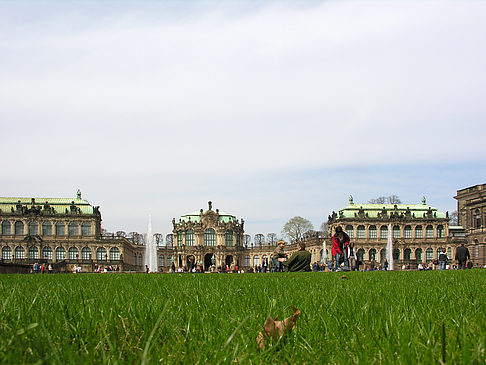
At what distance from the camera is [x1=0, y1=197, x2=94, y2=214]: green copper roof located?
306 feet

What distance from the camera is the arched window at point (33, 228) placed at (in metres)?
91.4

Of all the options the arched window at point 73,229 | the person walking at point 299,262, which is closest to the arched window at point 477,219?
the arched window at point 73,229

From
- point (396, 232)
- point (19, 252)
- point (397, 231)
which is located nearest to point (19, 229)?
point (19, 252)

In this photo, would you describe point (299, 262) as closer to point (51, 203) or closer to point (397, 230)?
point (397, 230)

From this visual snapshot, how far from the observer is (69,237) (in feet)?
305

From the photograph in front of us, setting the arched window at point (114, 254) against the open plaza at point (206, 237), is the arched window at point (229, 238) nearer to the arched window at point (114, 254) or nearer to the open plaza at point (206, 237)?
the open plaza at point (206, 237)

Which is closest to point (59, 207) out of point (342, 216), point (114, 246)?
point (114, 246)

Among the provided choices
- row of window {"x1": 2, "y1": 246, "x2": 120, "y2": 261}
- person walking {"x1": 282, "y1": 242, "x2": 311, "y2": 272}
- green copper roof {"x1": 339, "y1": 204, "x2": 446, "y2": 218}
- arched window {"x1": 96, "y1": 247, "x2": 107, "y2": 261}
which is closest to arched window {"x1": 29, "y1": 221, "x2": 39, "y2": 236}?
row of window {"x1": 2, "y1": 246, "x2": 120, "y2": 261}

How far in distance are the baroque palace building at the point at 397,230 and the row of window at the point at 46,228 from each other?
144 feet

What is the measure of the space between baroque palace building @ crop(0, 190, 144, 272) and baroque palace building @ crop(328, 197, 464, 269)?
40.8 m

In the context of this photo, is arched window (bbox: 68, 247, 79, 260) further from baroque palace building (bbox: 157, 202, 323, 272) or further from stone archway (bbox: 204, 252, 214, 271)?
stone archway (bbox: 204, 252, 214, 271)

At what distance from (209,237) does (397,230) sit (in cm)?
3487

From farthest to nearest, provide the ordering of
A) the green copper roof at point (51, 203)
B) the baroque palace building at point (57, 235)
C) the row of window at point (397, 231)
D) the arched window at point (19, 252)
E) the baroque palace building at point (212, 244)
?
the baroque palace building at point (212, 244) < the row of window at point (397, 231) < the green copper roof at point (51, 203) < the baroque palace building at point (57, 235) < the arched window at point (19, 252)

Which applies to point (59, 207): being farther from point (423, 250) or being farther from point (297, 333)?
point (297, 333)
